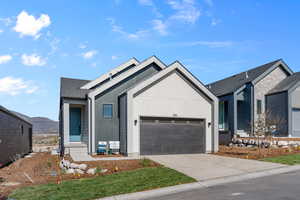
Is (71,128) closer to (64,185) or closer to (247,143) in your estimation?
(64,185)

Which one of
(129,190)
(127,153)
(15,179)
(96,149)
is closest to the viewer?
(129,190)

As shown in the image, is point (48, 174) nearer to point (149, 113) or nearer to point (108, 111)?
point (108, 111)

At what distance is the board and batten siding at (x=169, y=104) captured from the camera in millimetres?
16719

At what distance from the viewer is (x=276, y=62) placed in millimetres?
25234

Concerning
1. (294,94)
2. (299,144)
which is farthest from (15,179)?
(294,94)

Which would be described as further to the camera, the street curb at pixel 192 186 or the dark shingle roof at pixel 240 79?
the dark shingle roof at pixel 240 79

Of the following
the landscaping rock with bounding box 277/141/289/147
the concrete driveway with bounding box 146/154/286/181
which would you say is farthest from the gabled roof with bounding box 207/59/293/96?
the concrete driveway with bounding box 146/154/286/181

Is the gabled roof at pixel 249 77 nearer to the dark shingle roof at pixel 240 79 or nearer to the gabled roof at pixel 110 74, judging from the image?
the dark shingle roof at pixel 240 79

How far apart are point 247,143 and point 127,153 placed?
11.2m

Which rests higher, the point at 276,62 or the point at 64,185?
the point at 276,62

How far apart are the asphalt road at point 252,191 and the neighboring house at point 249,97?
15.5 metres

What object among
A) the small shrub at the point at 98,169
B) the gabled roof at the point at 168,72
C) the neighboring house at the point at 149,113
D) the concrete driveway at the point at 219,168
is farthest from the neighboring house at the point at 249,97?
the small shrub at the point at 98,169

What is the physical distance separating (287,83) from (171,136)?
45.9 feet

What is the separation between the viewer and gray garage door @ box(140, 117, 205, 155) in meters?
17.1
